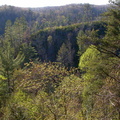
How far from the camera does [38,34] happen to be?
42312 millimetres

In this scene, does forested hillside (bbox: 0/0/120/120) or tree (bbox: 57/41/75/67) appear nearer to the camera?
forested hillside (bbox: 0/0/120/120)

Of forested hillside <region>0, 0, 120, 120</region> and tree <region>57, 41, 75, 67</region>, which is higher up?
forested hillside <region>0, 0, 120, 120</region>

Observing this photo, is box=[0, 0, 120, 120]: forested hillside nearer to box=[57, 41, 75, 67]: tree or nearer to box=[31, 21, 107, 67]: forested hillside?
box=[57, 41, 75, 67]: tree

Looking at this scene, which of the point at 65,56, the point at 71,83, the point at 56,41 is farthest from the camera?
the point at 56,41

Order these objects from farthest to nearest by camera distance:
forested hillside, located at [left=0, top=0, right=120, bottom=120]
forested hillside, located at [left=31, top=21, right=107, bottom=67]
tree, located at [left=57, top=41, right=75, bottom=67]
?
1. forested hillside, located at [left=31, top=21, right=107, bottom=67]
2. tree, located at [left=57, top=41, right=75, bottom=67]
3. forested hillside, located at [left=0, top=0, right=120, bottom=120]

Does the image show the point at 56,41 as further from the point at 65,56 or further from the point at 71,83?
the point at 71,83

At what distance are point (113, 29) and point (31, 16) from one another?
87583 mm

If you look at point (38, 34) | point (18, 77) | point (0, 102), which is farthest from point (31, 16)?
point (0, 102)

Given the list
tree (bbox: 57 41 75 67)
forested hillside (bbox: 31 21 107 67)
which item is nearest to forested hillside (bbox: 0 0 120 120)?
tree (bbox: 57 41 75 67)

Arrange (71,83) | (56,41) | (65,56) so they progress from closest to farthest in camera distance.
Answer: (71,83) → (65,56) → (56,41)

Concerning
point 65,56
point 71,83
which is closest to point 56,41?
point 65,56

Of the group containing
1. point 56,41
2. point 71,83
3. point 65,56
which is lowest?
point 65,56

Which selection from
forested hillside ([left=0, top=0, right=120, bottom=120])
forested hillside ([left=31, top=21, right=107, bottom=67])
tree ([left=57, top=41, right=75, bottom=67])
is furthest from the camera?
forested hillside ([left=31, top=21, right=107, bottom=67])

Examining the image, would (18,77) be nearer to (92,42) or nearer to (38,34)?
(92,42)
